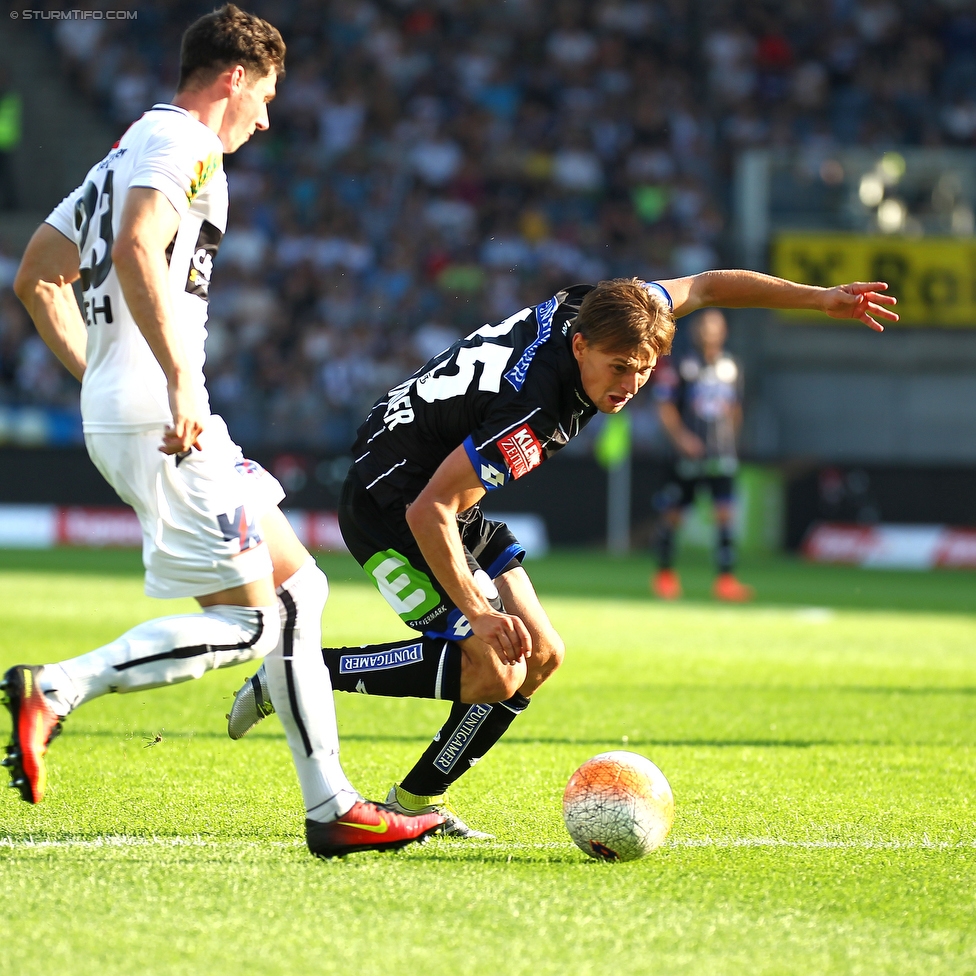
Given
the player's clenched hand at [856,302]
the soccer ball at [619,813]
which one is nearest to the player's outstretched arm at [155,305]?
the soccer ball at [619,813]

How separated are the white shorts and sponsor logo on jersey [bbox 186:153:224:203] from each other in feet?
1.89

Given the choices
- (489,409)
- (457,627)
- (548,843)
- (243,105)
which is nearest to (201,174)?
(243,105)

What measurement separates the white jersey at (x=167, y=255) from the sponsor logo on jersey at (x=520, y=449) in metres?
0.83

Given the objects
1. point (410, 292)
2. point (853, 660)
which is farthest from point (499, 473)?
point (410, 292)

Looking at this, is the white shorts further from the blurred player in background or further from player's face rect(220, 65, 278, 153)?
the blurred player in background

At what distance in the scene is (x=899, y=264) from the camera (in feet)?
69.3

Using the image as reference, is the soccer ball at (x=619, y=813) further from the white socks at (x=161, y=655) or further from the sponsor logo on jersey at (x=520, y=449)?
the white socks at (x=161, y=655)

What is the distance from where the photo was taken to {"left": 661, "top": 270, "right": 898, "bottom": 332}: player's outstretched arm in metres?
4.86

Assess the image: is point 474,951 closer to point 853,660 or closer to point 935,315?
point 853,660

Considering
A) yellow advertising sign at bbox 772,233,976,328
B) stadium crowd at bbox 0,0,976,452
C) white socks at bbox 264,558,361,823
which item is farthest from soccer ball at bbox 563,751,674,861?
yellow advertising sign at bbox 772,233,976,328

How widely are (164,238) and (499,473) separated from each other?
3.60 feet

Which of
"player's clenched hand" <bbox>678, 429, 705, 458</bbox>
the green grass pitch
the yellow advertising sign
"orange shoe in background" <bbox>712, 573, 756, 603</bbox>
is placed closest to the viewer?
the green grass pitch

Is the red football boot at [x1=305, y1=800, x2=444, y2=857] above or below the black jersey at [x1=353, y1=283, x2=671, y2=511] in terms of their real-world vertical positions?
below

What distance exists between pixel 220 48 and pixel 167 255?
1.93 ft
